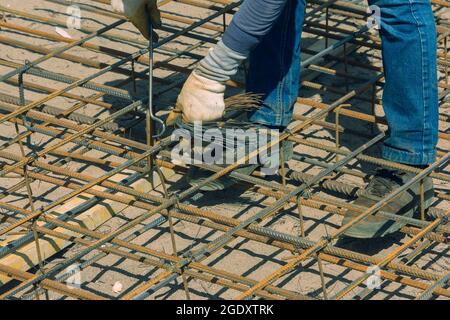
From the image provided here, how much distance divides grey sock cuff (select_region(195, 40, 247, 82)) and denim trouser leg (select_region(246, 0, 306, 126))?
48cm

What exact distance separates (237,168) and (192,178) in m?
0.21

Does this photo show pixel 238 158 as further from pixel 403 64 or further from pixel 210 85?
pixel 403 64

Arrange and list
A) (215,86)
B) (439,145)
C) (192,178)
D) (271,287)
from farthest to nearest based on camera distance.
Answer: (439,145) → (192,178) → (215,86) → (271,287)

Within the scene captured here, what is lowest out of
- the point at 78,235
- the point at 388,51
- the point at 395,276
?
the point at 395,276

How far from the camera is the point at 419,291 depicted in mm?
5527

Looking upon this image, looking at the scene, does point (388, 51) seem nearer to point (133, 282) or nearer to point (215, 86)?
point (215, 86)

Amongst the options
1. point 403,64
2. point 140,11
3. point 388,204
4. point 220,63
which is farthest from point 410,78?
point 140,11

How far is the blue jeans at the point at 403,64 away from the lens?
5.65 metres

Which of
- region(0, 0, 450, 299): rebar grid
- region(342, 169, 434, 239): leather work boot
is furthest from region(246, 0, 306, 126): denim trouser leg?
region(342, 169, 434, 239): leather work boot

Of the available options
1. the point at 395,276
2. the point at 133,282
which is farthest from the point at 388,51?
the point at 133,282

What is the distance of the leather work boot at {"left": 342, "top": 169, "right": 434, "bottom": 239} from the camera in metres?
A: 5.64

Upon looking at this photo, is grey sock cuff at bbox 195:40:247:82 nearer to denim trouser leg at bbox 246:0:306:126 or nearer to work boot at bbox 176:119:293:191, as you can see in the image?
work boot at bbox 176:119:293:191

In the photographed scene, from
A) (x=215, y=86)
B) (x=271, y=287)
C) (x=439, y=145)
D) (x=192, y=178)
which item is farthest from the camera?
(x=439, y=145)

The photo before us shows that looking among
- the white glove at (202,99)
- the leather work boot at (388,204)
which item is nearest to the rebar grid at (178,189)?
the leather work boot at (388,204)
